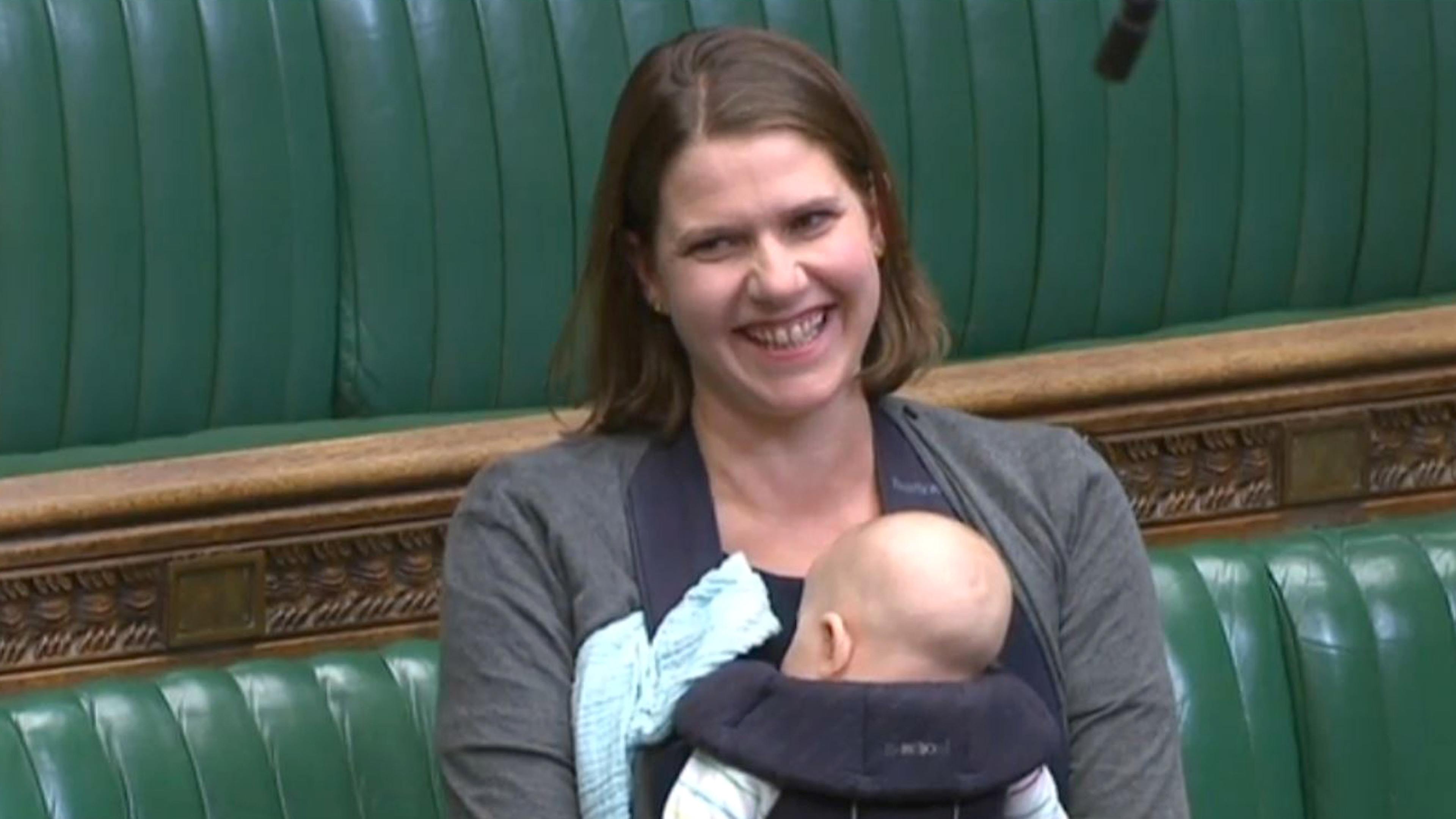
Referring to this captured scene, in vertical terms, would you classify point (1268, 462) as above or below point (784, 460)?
below

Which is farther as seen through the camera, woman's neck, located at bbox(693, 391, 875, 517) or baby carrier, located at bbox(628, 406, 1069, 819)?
woman's neck, located at bbox(693, 391, 875, 517)

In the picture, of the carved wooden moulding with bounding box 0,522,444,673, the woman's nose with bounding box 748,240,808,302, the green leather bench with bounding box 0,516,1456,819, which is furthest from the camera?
the carved wooden moulding with bounding box 0,522,444,673

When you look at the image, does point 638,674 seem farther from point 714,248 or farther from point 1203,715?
point 1203,715

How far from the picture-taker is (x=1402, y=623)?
7.65 feet

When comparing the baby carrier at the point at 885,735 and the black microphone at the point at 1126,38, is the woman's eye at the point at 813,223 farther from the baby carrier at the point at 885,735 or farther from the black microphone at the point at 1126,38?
the black microphone at the point at 1126,38

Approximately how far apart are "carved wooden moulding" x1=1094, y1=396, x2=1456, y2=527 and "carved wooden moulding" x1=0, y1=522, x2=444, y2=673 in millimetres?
586

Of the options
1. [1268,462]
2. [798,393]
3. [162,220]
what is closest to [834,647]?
[798,393]

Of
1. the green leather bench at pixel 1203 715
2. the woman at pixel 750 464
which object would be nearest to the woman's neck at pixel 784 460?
the woman at pixel 750 464

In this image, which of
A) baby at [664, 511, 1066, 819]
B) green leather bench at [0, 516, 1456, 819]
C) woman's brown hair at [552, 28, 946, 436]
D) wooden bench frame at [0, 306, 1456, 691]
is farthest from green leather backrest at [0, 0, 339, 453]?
baby at [664, 511, 1066, 819]

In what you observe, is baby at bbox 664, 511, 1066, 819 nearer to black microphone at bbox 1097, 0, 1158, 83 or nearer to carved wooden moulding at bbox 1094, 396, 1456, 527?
black microphone at bbox 1097, 0, 1158, 83

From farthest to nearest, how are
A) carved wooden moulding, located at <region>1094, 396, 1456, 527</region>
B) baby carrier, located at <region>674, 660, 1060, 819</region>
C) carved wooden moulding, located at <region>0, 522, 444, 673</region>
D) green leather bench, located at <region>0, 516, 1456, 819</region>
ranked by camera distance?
carved wooden moulding, located at <region>1094, 396, 1456, 527</region> → carved wooden moulding, located at <region>0, 522, 444, 673</region> → green leather bench, located at <region>0, 516, 1456, 819</region> → baby carrier, located at <region>674, 660, 1060, 819</region>

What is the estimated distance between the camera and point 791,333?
179 cm

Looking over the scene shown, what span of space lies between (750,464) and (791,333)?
97mm

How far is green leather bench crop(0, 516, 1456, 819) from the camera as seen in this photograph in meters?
2.08
